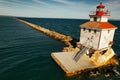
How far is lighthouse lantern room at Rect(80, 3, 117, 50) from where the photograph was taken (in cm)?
2304

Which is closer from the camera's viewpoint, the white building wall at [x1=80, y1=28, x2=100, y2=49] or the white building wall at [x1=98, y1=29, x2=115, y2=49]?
the white building wall at [x1=98, y1=29, x2=115, y2=49]

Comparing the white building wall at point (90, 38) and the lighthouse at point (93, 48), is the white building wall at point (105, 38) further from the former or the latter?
the white building wall at point (90, 38)

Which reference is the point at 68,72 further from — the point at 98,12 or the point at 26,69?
the point at 98,12

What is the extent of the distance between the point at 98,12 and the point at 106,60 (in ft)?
33.6

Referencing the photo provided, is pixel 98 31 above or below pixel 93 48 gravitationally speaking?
above

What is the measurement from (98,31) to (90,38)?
2.66 m

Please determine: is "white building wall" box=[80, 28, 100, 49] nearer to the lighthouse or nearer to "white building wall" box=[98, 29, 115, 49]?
the lighthouse

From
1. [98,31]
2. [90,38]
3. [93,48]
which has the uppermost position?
[98,31]

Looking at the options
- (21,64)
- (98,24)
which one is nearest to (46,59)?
(21,64)

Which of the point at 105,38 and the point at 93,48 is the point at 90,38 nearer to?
the point at 93,48

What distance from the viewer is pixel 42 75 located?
19031 millimetres

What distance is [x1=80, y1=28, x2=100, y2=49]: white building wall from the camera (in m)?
23.5

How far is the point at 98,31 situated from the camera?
22.8m

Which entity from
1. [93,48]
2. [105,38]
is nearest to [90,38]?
[93,48]
